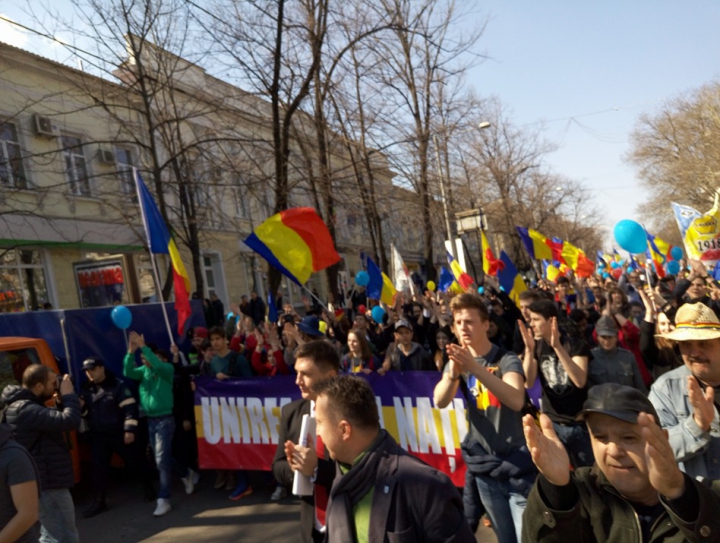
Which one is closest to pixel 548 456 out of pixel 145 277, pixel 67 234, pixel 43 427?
pixel 43 427

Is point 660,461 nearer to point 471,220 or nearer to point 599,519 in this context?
point 599,519

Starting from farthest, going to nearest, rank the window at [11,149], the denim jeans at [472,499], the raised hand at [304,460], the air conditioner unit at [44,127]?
the air conditioner unit at [44,127], the window at [11,149], the denim jeans at [472,499], the raised hand at [304,460]

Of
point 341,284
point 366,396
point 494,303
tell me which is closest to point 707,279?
point 494,303

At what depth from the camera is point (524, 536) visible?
1876 mm

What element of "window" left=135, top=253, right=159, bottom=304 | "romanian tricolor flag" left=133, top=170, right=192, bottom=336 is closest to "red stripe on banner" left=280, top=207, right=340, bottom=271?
"romanian tricolor flag" left=133, top=170, right=192, bottom=336

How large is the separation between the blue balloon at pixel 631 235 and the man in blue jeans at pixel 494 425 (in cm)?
394

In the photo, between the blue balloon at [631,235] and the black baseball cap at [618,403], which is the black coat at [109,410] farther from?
the black baseball cap at [618,403]

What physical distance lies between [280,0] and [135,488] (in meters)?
8.58

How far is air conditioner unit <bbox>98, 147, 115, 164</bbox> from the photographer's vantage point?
1900 cm

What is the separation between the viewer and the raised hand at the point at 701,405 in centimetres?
234

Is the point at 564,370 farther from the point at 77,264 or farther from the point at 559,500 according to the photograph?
the point at 77,264

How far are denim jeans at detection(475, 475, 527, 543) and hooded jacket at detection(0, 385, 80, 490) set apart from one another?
9.47 feet

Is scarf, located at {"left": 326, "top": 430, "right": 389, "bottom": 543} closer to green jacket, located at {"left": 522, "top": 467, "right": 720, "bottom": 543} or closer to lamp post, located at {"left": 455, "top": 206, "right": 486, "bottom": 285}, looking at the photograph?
green jacket, located at {"left": 522, "top": 467, "right": 720, "bottom": 543}

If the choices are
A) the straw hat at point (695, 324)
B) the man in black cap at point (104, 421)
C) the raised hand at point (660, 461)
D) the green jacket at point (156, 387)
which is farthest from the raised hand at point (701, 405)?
the man in black cap at point (104, 421)
